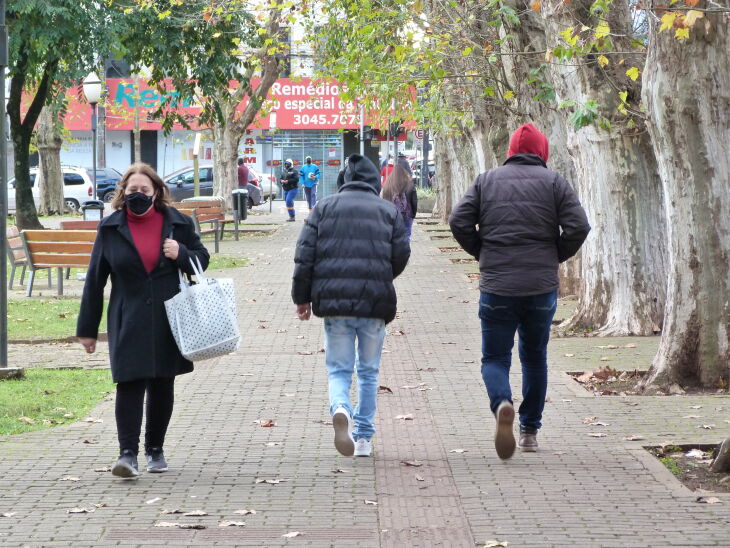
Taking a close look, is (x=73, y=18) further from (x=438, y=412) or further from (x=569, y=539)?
(x=569, y=539)

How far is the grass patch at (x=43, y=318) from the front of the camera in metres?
12.8

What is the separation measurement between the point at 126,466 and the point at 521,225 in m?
2.37

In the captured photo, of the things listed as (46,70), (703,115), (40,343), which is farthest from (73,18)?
(703,115)

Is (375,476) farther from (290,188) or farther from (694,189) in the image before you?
(290,188)

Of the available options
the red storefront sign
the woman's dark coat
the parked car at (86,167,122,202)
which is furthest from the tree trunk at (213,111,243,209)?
the woman's dark coat

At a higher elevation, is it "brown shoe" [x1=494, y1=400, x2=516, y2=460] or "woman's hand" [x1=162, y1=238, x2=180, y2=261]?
"woman's hand" [x1=162, y1=238, x2=180, y2=261]

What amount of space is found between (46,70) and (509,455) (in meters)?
19.2

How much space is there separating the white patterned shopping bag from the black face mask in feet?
1.26

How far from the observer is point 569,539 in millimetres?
5301

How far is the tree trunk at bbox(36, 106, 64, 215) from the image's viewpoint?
4184 centimetres

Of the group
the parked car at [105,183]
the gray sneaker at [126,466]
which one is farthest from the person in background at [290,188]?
the gray sneaker at [126,466]

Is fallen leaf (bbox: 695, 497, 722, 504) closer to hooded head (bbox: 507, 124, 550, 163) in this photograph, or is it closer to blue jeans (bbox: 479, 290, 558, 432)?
blue jeans (bbox: 479, 290, 558, 432)

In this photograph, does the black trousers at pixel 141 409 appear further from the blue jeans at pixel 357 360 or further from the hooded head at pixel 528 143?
the hooded head at pixel 528 143

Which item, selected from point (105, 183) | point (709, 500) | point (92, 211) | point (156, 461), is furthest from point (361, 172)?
point (105, 183)
